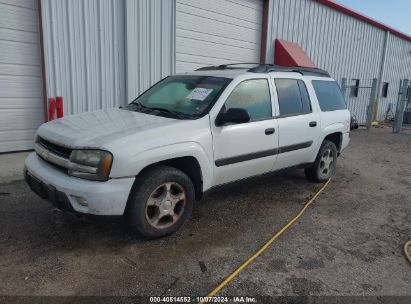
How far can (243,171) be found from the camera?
407 centimetres

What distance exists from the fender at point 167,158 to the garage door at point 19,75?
456cm

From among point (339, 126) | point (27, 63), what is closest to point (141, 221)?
point (339, 126)

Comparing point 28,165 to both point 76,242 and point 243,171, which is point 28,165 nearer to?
point 76,242

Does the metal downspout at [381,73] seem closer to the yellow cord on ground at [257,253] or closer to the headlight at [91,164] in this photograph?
the yellow cord on ground at [257,253]

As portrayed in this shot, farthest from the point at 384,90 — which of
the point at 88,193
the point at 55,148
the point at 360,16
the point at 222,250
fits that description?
the point at 88,193

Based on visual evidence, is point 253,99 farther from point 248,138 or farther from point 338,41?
Answer: point 338,41

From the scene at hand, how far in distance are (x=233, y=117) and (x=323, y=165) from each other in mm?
2659

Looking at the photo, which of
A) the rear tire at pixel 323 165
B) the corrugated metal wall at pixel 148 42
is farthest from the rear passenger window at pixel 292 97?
the corrugated metal wall at pixel 148 42

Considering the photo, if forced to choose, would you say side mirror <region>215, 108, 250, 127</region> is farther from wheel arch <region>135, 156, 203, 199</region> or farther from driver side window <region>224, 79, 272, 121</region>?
wheel arch <region>135, 156, 203, 199</region>

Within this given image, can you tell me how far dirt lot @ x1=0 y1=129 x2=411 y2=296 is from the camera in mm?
2764

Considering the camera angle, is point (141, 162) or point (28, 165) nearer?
point (141, 162)

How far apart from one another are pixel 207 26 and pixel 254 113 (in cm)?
560

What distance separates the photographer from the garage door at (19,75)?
20.2 feet

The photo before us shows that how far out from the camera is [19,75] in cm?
637
